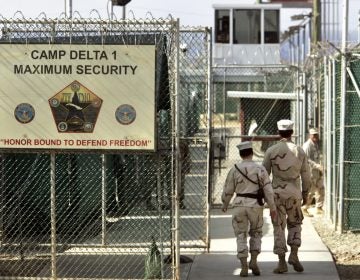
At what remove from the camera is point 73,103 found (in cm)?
892

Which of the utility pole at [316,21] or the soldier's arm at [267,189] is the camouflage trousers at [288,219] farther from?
the utility pole at [316,21]

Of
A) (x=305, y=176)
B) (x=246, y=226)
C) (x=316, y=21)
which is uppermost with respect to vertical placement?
(x=316, y=21)

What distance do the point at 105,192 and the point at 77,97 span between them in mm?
2808

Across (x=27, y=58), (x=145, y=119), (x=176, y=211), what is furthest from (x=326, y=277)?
(x=27, y=58)

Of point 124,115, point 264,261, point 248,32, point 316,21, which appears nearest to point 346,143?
point 264,261

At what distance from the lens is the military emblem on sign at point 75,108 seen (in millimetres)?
8914

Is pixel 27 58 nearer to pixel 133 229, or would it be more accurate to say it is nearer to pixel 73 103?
pixel 73 103

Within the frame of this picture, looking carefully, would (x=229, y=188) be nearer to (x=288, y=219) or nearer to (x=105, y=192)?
(x=288, y=219)

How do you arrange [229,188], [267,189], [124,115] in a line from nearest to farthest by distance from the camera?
[124,115] → [267,189] → [229,188]

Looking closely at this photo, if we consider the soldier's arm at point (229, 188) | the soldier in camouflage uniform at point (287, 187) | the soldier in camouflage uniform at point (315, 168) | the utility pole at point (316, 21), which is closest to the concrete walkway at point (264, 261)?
the soldier in camouflage uniform at point (287, 187)

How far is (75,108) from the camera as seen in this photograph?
8930 millimetres

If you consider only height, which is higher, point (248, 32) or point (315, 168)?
point (248, 32)

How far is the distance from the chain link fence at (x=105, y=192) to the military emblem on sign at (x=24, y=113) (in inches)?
A: 5.2

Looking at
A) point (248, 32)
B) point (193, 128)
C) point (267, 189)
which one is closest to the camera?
point (267, 189)
